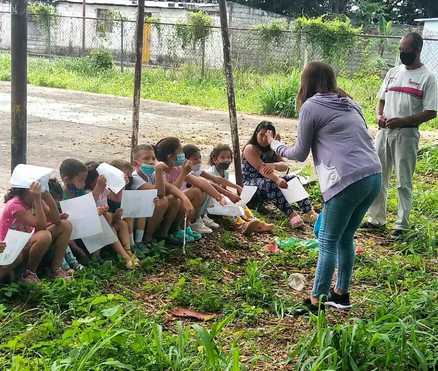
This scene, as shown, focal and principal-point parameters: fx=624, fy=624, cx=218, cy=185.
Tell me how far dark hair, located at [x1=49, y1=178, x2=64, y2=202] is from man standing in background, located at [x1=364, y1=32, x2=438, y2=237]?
3074 mm

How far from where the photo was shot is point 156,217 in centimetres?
495

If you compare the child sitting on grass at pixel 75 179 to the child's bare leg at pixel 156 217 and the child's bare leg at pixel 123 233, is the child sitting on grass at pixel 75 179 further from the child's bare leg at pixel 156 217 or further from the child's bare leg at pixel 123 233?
the child's bare leg at pixel 156 217

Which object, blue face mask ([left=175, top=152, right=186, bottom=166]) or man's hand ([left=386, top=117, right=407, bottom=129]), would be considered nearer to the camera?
blue face mask ([left=175, top=152, right=186, bottom=166])

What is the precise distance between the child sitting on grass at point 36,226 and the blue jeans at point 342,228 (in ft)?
5.40

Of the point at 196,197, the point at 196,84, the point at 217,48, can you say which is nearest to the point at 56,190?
the point at 196,197

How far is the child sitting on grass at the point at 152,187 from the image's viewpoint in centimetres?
482

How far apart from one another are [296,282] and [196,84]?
13.7 metres

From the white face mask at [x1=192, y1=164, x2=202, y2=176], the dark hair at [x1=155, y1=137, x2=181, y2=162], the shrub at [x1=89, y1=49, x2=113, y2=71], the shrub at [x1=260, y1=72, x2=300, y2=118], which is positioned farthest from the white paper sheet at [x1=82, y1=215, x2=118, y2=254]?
the shrub at [x1=89, y1=49, x2=113, y2=71]

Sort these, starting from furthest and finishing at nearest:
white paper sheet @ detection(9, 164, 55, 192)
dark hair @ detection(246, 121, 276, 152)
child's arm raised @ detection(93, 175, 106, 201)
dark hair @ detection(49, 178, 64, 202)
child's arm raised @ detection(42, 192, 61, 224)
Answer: dark hair @ detection(246, 121, 276, 152) → child's arm raised @ detection(93, 175, 106, 201) → dark hair @ detection(49, 178, 64, 202) → child's arm raised @ detection(42, 192, 61, 224) → white paper sheet @ detection(9, 164, 55, 192)

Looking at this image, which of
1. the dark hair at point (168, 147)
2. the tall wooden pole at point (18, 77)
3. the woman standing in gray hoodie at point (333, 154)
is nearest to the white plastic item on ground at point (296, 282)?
the woman standing in gray hoodie at point (333, 154)

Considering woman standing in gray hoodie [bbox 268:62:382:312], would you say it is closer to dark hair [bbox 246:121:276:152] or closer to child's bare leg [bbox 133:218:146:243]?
child's bare leg [bbox 133:218:146:243]

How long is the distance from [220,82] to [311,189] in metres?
11.0

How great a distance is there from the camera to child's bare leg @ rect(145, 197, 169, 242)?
490 centimetres

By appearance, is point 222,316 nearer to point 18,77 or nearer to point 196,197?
point 196,197
